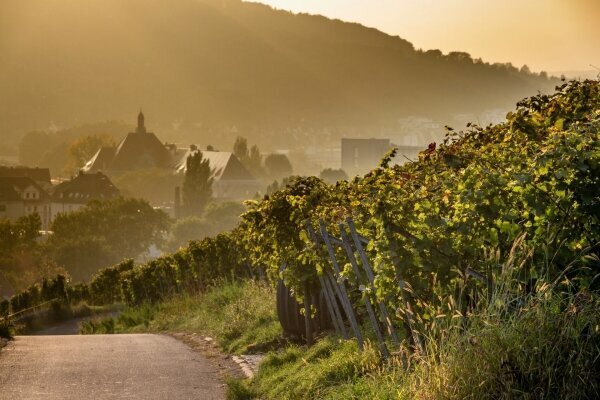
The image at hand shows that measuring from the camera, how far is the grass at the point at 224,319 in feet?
53.2

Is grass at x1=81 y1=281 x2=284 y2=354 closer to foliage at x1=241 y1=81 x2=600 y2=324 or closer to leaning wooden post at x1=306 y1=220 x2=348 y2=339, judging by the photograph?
leaning wooden post at x1=306 y1=220 x2=348 y2=339

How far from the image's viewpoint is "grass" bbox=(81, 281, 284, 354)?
1620 cm

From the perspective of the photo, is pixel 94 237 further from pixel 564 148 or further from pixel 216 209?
pixel 564 148

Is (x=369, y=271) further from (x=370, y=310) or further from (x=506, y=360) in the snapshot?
(x=506, y=360)

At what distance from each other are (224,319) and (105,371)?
5.85 metres

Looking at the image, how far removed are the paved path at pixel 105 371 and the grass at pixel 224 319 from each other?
2.67ft

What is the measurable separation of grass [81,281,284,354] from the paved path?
82cm

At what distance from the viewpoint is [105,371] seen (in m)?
13.7

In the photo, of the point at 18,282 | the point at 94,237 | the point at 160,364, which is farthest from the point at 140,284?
the point at 94,237

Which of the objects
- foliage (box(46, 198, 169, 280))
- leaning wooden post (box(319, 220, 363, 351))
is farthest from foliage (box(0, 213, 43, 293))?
leaning wooden post (box(319, 220, 363, 351))

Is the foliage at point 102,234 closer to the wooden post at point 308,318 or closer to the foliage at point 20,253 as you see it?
the foliage at point 20,253

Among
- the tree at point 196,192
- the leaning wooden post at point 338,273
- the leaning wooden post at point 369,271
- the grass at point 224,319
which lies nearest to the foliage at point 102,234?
the tree at point 196,192

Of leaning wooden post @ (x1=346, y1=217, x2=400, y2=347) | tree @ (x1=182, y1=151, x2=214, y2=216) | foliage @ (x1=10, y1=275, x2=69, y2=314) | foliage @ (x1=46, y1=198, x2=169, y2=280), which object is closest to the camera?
leaning wooden post @ (x1=346, y1=217, x2=400, y2=347)

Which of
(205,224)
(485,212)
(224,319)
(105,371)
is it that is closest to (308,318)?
(105,371)
